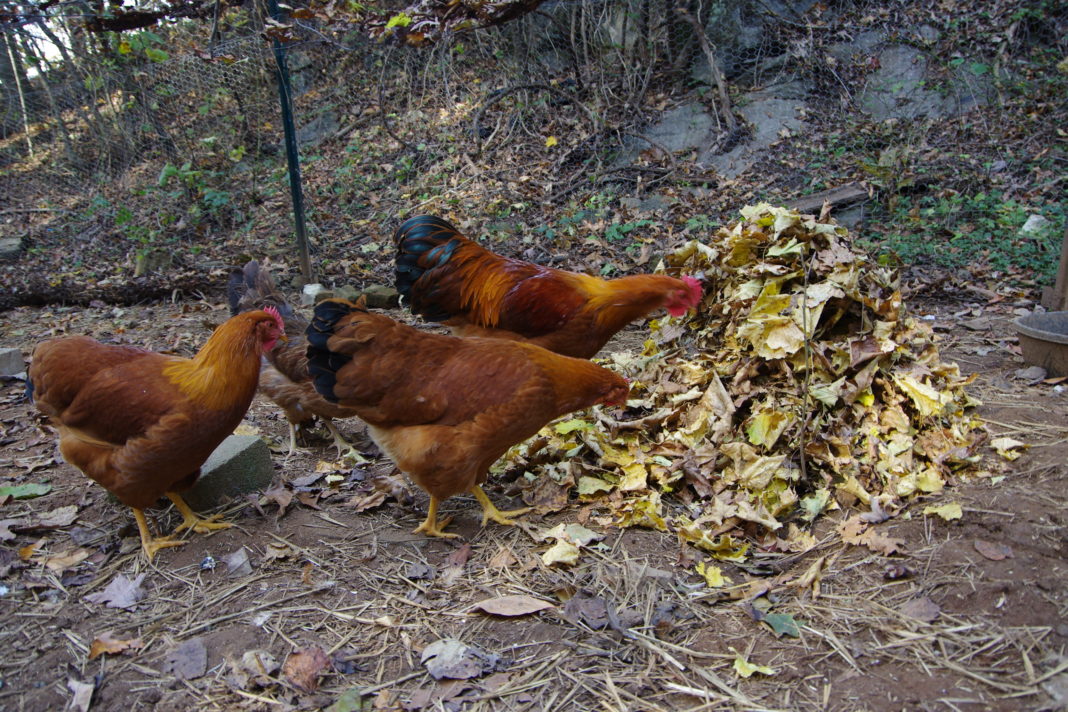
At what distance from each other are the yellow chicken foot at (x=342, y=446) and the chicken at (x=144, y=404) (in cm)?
114

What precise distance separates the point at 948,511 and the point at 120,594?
3591 millimetres

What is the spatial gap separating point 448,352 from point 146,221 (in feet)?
21.8

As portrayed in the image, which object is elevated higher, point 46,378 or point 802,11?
point 802,11

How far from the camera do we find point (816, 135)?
911cm

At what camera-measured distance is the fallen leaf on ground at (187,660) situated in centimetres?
239

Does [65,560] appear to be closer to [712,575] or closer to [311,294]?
[712,575]

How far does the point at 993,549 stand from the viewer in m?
2.57

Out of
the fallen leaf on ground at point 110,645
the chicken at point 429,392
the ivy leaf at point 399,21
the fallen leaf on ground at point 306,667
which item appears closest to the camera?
the fallen leaf on ground at point 306,667

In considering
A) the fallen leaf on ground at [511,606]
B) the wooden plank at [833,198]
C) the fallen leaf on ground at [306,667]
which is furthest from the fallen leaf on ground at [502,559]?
the wooden plank at [833,198]

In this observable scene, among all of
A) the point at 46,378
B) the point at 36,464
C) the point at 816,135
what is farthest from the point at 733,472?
the point at 816,135

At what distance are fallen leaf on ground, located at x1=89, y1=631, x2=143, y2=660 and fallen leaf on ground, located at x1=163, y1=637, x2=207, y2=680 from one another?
0.55 ft

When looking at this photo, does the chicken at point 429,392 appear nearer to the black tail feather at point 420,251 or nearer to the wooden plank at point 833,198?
the black tail feather at point 420,251

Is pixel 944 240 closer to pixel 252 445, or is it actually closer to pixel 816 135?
pixel 816 135

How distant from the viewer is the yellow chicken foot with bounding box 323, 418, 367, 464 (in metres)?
4.18
